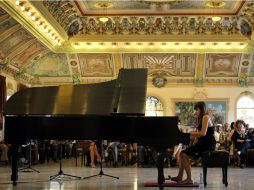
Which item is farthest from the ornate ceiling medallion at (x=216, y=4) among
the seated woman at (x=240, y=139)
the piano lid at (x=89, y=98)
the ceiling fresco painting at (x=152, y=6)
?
the piano lid at (x=89, y=98)

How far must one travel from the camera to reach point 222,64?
802 inches

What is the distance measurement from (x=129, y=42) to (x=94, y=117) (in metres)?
11.3

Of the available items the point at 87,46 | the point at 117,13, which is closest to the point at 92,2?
the point at 117,13

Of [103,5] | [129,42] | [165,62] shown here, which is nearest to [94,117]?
[103,5]

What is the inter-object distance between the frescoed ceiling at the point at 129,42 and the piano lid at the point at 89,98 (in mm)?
5767

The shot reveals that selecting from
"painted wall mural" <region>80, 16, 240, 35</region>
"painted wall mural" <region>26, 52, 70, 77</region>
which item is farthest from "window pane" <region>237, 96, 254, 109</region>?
"painted wall mural" <region>26, 52, 70, 77</region>

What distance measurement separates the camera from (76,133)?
7984 millimetres

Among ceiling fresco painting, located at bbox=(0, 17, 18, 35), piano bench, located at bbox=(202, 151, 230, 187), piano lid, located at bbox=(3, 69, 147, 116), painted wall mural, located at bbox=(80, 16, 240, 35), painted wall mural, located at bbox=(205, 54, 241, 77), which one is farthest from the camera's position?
painted wall mural, located at bbox=(205, 54, 241, 77)

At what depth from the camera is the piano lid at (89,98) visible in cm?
771

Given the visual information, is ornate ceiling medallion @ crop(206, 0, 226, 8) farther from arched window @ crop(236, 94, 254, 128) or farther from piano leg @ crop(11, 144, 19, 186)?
piano leg @ crop(11, 144, 19, 186)

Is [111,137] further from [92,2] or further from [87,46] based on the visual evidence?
[87,46]

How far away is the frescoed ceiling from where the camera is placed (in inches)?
638

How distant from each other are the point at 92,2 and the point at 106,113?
9.27 m

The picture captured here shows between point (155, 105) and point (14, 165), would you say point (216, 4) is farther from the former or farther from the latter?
point (14, 165)
